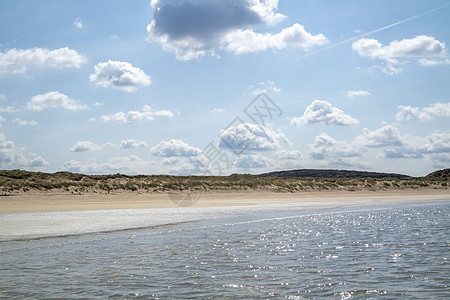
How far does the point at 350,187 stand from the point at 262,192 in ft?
62.5

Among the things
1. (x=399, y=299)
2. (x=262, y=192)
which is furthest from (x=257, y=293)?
(x=262, y=192)

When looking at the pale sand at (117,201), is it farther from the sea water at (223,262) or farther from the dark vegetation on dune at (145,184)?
the sea water at (223,262)

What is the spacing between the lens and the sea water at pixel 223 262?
8.20 m

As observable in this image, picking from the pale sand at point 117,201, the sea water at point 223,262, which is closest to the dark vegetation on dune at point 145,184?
the pale sand at point 117,201

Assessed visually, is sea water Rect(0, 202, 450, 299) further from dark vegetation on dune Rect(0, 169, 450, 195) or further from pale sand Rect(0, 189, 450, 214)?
dark vegetation on dune Rect(0, 169, 450, 195)

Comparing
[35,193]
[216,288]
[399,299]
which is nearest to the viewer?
[399,299]

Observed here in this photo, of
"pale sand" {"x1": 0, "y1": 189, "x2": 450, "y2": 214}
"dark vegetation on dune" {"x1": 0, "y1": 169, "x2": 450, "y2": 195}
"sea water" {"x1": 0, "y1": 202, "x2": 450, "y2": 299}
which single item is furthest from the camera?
"dark vegetation on dune" {"x1": 0, "y1": 169, "x2": 450, "y2": 195}

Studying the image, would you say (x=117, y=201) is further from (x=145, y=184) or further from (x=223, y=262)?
(x=223, y=262)

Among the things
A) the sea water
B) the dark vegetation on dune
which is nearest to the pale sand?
the dark vegetation on dune

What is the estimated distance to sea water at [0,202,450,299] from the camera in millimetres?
8195

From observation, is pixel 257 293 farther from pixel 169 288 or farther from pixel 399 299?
pixel 399 299

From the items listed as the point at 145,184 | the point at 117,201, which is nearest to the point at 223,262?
the point at 117,201

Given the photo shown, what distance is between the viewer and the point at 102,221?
68.8ft

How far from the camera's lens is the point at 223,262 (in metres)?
11.2
